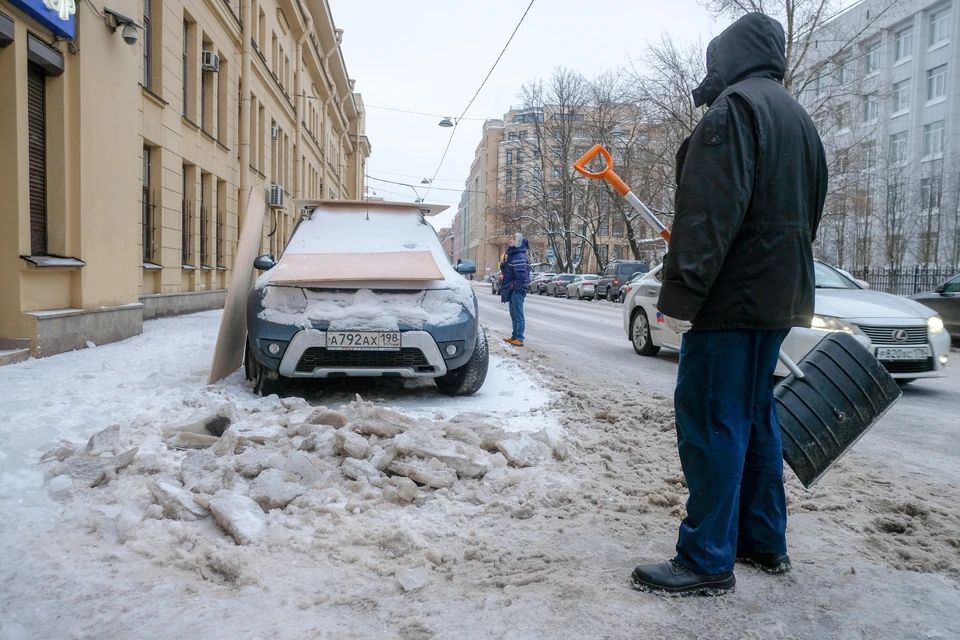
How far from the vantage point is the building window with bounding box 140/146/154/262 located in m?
11.9

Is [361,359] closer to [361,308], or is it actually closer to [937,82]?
[361,308]

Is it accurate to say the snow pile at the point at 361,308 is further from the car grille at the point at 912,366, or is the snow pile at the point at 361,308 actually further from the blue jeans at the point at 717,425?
the car grille at the point at 912,366

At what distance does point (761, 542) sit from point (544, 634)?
1004mm

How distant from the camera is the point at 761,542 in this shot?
2.67 m

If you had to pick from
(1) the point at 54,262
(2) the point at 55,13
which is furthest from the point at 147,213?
(2) the point at 55,13

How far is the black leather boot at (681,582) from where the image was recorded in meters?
2.46

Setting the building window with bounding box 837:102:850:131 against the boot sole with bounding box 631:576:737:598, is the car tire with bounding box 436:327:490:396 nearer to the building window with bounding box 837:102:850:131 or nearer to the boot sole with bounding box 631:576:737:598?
the boot sole with bounding box 631:576:737:598

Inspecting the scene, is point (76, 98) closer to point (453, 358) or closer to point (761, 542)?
point (453, 358)

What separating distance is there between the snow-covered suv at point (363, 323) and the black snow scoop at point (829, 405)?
2858 millimetres

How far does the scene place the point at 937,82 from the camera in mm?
40281

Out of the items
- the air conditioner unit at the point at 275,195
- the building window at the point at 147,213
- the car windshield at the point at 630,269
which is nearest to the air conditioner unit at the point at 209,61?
the building window at the point at 147,213

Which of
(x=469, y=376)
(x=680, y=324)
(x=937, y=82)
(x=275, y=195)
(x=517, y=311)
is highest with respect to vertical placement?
(x=937, y=82)

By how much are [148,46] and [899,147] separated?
4255 centimetres

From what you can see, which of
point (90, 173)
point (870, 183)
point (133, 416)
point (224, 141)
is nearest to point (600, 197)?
point (870, 183)
